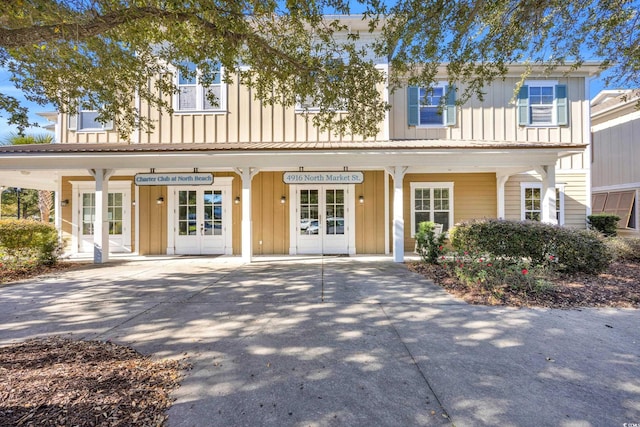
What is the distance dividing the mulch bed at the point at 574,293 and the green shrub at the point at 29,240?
9.88 meters

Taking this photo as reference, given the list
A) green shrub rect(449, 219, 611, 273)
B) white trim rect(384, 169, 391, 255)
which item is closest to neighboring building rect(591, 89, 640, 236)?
green shrub rect(449, 219, 611, 273)

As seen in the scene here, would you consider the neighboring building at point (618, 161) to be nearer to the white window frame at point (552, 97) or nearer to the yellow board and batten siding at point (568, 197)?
the yellow board and batten siding at point (568, 197)

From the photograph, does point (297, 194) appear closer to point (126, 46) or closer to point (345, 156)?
point (345, 156)

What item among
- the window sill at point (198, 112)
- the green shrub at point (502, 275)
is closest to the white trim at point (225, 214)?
the window sill at point (198, 112)

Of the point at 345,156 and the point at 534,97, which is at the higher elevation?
the point at 534,97

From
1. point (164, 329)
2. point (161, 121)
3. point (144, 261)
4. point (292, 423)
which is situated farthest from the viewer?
point (161, 121)

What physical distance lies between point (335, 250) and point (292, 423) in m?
8.17

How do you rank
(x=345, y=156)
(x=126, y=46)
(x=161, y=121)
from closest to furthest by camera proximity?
(x=126, y=46), (x=345, y=156), (x=161, y=121)

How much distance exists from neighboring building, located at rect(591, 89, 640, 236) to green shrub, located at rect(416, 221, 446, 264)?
29.3ft

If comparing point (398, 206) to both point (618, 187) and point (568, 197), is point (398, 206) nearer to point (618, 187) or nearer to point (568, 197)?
point (568, 197)

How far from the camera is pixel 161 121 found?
393 inches

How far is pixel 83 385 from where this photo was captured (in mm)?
2391

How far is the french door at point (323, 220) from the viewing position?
1020 centimetres

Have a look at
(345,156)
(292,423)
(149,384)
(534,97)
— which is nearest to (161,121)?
(345,156)
